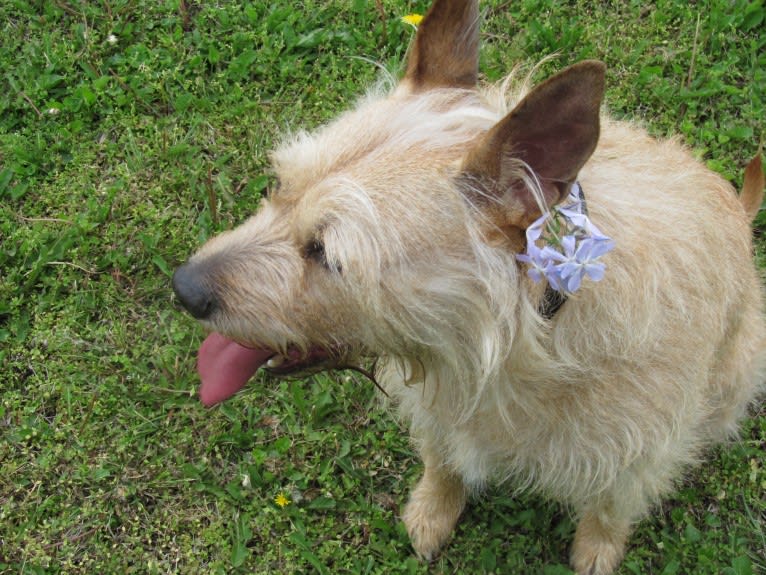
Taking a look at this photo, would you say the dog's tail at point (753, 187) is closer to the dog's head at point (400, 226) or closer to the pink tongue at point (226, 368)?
the dog's head at point (400, 226)

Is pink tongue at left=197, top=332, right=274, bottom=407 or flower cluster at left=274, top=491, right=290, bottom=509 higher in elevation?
pink tongue at left=197, top=332, right=274, bottom=407

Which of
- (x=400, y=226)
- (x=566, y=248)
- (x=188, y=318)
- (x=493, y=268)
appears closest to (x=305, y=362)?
(x=400, y=226)

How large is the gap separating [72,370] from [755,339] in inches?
133

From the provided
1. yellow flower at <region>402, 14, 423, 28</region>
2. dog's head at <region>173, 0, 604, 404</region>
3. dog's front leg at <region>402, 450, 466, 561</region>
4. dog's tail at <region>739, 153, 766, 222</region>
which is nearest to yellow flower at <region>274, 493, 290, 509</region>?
dog's front leg at <region>402, 450, 466, 561</region>

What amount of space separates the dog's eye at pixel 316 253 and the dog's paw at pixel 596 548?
6.64ft

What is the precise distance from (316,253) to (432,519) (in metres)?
1.88

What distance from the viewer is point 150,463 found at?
4.03m

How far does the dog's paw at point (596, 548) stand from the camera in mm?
3686

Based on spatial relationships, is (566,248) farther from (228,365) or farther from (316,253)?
(228,365)

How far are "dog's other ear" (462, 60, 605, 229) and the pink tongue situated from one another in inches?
43.2

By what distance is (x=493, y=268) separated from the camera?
2.29m

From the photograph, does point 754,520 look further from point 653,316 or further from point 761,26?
point 761,26

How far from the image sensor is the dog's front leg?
3.76 metres

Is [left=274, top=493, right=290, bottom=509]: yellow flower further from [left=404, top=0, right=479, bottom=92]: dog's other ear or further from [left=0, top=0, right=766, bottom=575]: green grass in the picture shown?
[left=404, top=0, right=479, bottom=92]: dog's other ear
